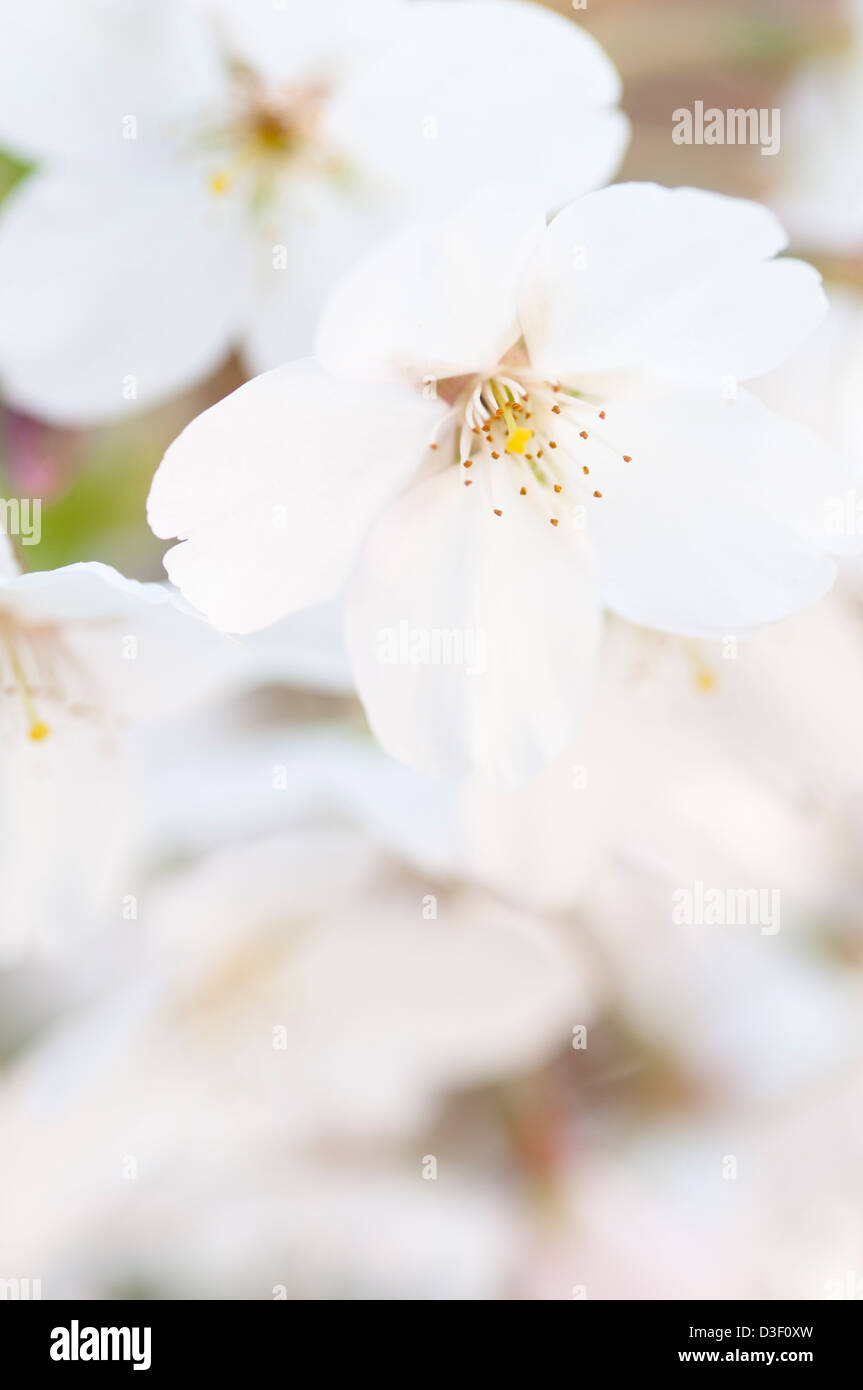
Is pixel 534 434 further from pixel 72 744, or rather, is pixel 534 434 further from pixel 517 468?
pixel 72 744

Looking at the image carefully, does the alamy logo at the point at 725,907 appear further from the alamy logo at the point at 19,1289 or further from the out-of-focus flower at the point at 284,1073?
the alamy logo at the point at 19,1289

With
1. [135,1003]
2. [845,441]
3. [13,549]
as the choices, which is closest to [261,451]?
[13,549]

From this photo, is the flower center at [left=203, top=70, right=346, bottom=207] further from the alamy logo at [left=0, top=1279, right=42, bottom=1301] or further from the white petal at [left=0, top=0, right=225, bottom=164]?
the alamy logo at [left=0, top=1279, right=42, bottom=1301]

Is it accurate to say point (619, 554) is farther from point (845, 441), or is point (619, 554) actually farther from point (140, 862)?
point (140, 862)

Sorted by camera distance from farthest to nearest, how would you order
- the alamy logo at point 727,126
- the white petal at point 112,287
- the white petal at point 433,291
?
the alamy logo at point 727,126
the white petal at point 112,287
the white petal at point 433,291

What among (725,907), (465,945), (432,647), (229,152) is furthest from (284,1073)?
(229,152)
